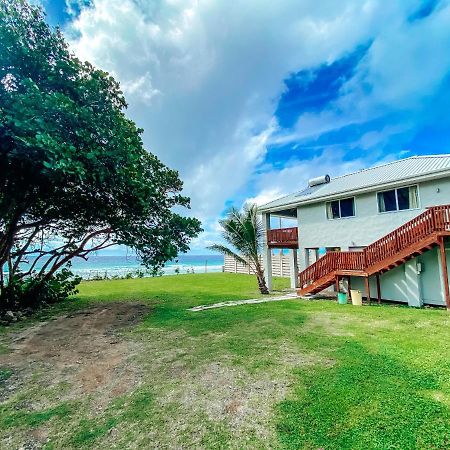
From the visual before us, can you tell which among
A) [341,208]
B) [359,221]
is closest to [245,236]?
[341,208]

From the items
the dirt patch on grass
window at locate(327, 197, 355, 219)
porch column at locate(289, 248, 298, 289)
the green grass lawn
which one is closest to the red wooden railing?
window at locate(327, 197, 355, 219)

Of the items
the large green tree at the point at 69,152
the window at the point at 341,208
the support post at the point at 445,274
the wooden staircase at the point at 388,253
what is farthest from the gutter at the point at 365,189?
the large green tree at the point at 69,152

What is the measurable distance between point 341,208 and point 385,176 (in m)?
2.59

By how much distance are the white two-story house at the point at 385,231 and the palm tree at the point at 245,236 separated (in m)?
2.56

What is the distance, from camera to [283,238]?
706 inches

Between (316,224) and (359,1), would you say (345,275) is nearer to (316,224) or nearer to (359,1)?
(316,224)

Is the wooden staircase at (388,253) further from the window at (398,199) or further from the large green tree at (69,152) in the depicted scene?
the large green tree at (69,152)

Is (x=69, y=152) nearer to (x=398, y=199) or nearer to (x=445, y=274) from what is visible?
(x=398, y=199)

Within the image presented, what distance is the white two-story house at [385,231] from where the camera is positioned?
1088 cm

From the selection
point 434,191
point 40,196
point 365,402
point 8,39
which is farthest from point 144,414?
point 434,191

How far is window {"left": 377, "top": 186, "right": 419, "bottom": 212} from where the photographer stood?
39.3ft

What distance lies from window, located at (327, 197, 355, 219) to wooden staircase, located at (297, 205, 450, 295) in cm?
265

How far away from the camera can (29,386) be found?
5.23 m

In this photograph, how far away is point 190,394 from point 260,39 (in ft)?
42.9
